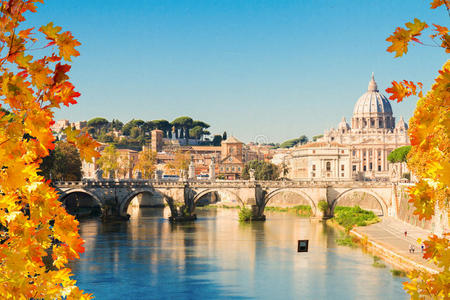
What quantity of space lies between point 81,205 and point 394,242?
37021mm

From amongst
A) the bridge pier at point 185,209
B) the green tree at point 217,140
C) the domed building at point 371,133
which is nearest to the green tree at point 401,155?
the bridge pier at point 185,209

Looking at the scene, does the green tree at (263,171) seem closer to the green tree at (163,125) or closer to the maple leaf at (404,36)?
the green tree at (163,125)

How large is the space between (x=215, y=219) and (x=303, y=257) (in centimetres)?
2053

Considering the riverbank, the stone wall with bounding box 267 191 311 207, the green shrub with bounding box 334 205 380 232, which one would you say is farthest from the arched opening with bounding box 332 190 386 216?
the riverbank

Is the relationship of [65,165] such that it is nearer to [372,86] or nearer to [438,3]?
[438,3]

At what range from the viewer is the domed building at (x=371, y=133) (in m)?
109

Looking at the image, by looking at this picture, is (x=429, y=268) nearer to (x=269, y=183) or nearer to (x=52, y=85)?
(x=52, y=85)

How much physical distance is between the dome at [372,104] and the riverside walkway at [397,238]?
8358cm

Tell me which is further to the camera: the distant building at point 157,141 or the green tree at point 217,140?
the green tree at point 217,140

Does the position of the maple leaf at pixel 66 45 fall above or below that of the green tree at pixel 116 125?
below

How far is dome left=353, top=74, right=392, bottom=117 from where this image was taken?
129 metres

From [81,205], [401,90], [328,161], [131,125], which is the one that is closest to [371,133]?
[328,161]

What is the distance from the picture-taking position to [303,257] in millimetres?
33688

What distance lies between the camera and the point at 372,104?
426ft
